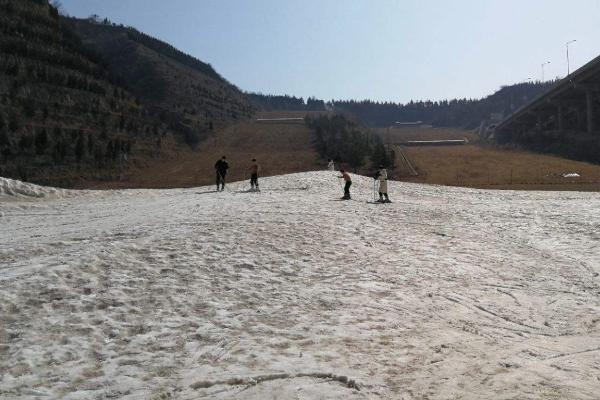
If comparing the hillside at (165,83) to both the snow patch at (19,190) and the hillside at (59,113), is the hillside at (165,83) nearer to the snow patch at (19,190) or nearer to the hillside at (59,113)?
the hillside at (59,113)

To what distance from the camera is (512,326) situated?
836 centimetres

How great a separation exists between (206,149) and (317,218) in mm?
80779

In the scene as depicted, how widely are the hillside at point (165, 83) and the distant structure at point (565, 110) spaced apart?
7323cm

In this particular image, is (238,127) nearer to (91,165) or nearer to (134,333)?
(91,165)

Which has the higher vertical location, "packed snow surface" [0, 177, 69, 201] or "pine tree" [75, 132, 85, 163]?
"pine tree" [75, 132, 85, 163]

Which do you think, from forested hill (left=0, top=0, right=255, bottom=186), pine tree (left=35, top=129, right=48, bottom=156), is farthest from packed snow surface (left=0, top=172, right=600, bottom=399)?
pine tree (left=35, top=129, right=48, bottom=156)

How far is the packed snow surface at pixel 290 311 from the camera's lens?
234 inches

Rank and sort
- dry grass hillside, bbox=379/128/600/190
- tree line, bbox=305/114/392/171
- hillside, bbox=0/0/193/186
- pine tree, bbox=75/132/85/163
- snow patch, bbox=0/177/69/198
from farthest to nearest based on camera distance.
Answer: pine tree, bbox=75/132/85/163 → hillside, bbox=0/0/193/186 → tree line, bbox=305/114/392/171 → dry grass hillside, bbox=379/128/600/190 → snow patch, bbox=0/177/69/198

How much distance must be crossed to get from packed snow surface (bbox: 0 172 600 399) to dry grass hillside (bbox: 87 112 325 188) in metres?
40.7

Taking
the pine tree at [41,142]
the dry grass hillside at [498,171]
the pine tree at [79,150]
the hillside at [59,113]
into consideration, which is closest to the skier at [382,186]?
the dry grass hillside at [498,171]

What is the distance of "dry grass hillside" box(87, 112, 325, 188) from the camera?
2382 inches

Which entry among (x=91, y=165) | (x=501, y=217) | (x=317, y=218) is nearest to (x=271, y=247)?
(x=317, y=218)

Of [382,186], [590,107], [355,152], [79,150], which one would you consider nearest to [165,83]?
[79,150]

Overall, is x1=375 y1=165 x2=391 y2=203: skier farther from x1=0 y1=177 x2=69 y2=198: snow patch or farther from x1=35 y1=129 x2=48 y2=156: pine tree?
x1=35 y1=129 x2=48 y2=156: pine tree
